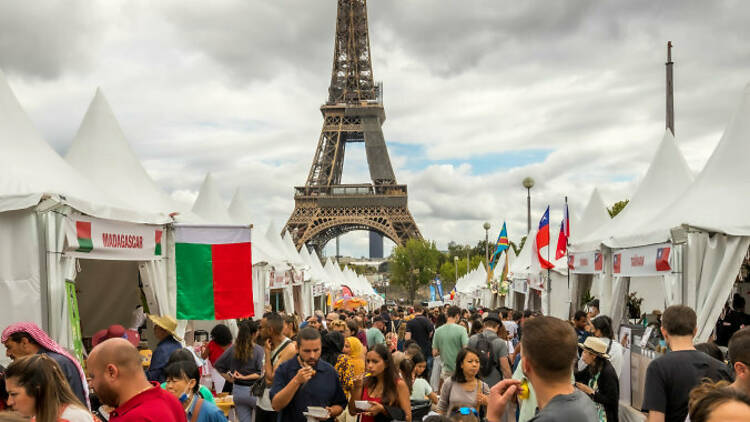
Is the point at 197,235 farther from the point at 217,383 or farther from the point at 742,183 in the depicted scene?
the point at 742,183

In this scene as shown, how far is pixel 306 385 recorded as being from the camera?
203 inches

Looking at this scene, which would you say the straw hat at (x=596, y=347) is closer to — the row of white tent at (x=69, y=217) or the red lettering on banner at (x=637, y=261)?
the red lettering on banner at (x=637, y=261)

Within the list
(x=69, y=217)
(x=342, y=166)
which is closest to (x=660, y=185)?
(x=69, y=217)

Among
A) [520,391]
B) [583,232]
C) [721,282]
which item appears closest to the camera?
[520,391]

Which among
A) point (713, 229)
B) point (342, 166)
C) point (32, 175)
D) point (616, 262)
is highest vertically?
point (342, 166)

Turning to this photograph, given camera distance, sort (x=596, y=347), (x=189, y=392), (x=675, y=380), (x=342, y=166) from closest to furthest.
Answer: (x=675, y=380), (x=189, y=392), (x=596, y=347), (x=342, y=166)

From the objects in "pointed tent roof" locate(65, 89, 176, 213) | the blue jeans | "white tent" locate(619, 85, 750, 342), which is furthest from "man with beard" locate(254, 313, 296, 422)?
"pointed tent roof" locate(65, 89, 176, 213)

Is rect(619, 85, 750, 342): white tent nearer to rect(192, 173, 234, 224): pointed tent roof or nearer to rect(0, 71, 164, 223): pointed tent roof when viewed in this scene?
rect(0, 71, 164, 223): pointed tent roof

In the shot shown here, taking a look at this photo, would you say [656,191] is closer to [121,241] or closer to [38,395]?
[121,241]

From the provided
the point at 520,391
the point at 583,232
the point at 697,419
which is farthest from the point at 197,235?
the point at 583,232

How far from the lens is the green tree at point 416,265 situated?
78062 millimetres

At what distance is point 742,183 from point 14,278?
841 centimetres

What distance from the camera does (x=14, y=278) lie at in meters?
6.90

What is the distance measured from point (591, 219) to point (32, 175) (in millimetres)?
15079
